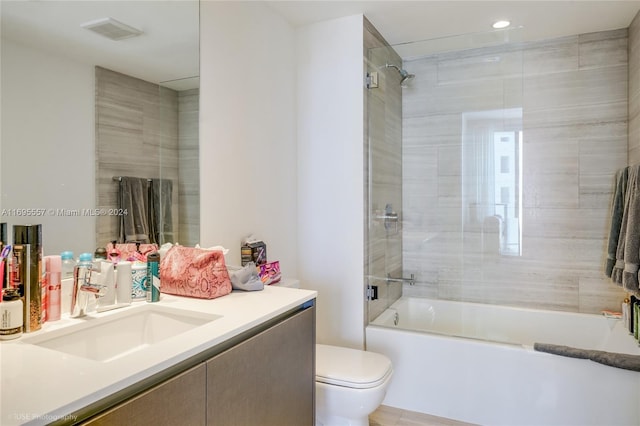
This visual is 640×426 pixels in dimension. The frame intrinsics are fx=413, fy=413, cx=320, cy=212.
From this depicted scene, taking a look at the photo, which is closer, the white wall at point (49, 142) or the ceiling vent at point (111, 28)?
the white wall at point (49, 142)

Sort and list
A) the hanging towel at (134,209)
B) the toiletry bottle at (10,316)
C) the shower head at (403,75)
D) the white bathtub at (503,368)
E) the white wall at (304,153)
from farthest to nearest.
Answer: the shower head at (403,75) → the white wall at (304,153) → the white bathtub at (503,368) → the hanging towel at (134,209) → the toiletry bottle at (10,316)

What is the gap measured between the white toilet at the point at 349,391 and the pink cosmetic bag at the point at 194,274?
0.73 metres

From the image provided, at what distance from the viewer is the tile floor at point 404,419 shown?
2309 mm

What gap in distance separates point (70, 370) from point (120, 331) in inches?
18.8

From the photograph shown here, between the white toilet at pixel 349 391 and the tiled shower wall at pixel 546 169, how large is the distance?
1.19 m

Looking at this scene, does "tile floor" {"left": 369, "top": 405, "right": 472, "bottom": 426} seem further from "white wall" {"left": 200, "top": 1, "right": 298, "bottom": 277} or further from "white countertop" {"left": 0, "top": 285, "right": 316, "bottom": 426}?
"white countertop" {"left": 0, "top": 285, "right": 316, "bottom": 426}

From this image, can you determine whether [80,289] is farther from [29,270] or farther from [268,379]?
[268,379]

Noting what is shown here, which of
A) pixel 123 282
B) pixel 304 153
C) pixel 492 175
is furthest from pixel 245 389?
pixel 492 175

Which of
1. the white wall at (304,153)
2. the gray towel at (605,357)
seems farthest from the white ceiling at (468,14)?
the gray towel at (605,357)

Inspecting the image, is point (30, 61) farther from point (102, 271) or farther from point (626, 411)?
point (626, 411)

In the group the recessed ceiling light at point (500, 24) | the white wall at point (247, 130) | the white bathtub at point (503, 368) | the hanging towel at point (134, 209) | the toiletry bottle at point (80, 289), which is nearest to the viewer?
the toiletry bottle at point (80, 289)

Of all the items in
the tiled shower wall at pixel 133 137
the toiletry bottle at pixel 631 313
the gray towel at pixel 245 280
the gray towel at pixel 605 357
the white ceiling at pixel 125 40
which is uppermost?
the white ceiling at pixel 125 40

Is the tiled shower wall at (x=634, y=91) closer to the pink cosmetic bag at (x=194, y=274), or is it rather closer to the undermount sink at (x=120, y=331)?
the pink cosmetic bag at (x=194, y=274)

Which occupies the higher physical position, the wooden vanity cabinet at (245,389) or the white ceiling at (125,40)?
the white ceiling at (125,40)
